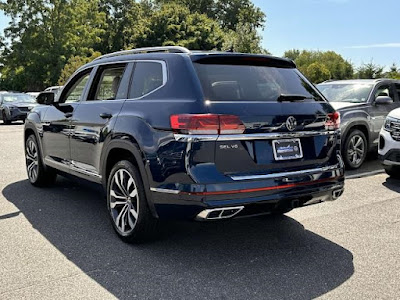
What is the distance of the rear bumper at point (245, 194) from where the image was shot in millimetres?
3496

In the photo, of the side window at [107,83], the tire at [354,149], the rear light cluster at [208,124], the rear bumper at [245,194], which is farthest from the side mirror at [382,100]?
the rear light cluster at [208,124]

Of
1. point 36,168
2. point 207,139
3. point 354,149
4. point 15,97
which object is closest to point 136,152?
point 207,139

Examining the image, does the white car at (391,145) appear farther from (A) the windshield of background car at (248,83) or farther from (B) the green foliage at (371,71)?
(B) the green foliage at (371,71)

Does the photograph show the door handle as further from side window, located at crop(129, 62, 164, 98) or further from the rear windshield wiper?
the rear windshield wiper

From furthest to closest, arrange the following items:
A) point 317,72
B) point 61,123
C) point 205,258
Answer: point 317,72 < point 61,123 < point 205,258

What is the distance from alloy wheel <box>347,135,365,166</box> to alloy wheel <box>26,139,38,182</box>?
519cm

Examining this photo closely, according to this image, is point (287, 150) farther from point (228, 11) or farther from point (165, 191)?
point (228, 11)

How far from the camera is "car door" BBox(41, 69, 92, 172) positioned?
17.9 feet

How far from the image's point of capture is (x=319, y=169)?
4.02 metres

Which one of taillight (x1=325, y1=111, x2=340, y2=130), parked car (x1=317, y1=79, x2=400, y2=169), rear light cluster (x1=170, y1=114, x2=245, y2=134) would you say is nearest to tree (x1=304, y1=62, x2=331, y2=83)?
parked car (x1=317, y1=79, x2=400, y2=169)

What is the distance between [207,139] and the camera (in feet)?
11.4

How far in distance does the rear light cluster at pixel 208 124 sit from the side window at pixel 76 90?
2.28m

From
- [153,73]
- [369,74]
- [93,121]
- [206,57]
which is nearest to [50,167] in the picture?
[93,121]

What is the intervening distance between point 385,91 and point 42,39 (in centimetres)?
4116
